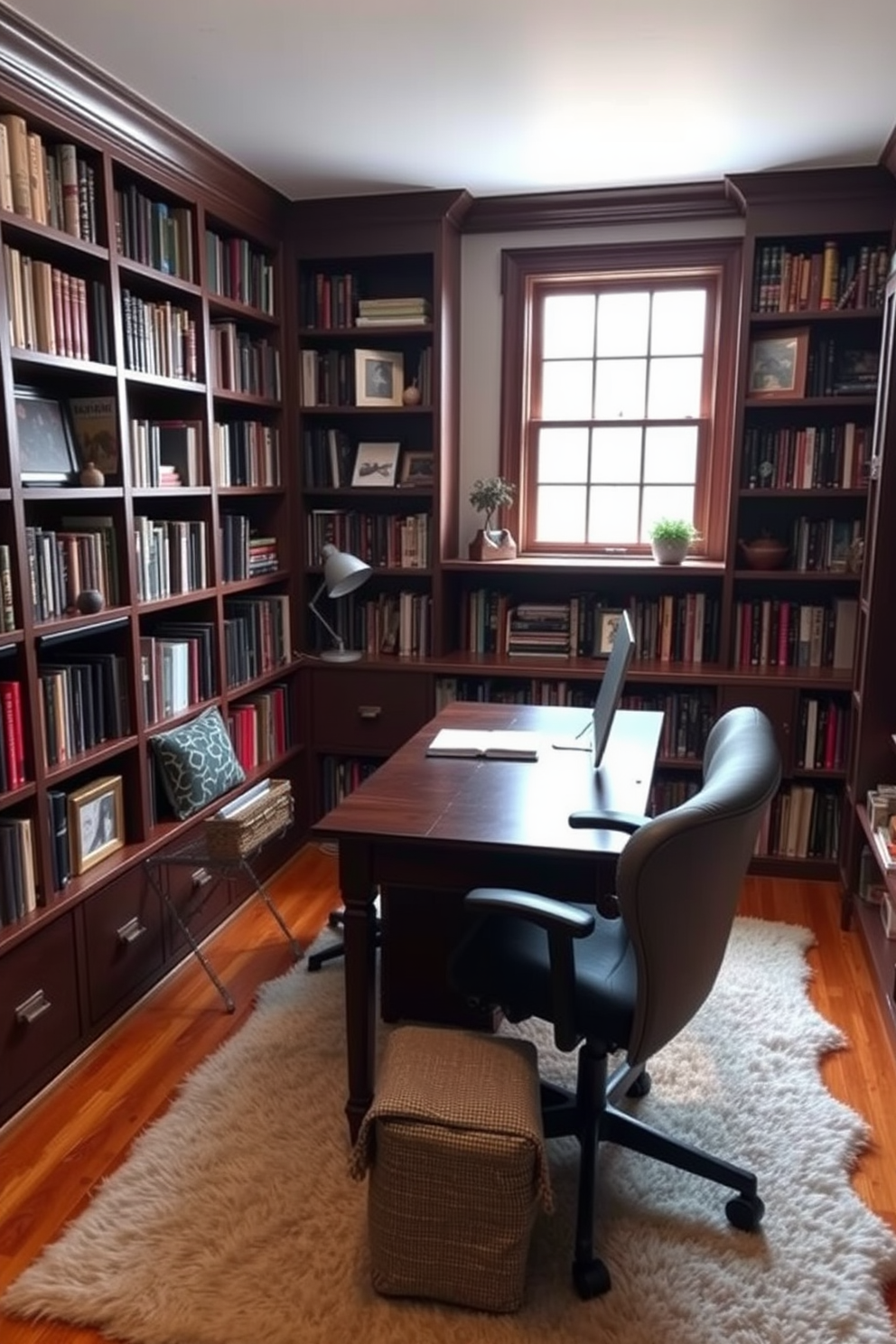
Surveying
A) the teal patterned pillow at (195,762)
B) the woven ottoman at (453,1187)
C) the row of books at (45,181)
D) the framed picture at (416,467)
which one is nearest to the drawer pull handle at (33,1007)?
the teal patterned pillow at (195,762)

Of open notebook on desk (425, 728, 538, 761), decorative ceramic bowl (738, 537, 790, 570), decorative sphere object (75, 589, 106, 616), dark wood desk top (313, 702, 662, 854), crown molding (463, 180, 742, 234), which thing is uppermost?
crown molding (463, 180, 742, 234)

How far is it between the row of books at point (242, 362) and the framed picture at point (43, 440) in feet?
2.13

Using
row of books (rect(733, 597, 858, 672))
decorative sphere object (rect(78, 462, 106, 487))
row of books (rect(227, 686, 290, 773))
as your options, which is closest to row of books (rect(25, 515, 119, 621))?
decorative sphere object (rect(78, 462, 106, 487))

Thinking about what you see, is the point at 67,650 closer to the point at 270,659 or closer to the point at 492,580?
the point at 270,659

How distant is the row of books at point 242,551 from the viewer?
10.8 feet

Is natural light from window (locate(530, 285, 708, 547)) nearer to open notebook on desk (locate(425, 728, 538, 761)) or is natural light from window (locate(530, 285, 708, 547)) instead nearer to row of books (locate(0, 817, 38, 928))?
open notebook on desk (locate(425, 728, 538, 761))

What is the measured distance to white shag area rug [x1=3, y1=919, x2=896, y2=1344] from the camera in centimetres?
167

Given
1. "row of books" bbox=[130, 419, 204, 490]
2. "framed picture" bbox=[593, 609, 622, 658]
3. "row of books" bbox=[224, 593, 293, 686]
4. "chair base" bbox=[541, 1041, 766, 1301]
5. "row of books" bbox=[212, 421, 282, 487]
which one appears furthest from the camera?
"framed picture" bbox=[593, 609, 622, 658]

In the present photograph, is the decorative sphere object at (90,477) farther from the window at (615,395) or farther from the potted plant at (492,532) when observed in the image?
the window at (615,395)

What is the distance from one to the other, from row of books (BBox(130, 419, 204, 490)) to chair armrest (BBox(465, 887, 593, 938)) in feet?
5.32

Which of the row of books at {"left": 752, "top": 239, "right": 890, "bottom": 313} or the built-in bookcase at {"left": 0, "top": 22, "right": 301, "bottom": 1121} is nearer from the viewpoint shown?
the built-in bookcase at {"left": 0, "top": 22, "right": 301, "bottom": 1121}

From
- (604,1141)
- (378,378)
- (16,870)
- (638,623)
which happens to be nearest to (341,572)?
(378,378)

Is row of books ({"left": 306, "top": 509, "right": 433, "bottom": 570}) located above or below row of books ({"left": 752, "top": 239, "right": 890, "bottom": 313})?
below

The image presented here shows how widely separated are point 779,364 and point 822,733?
52.6 inches
